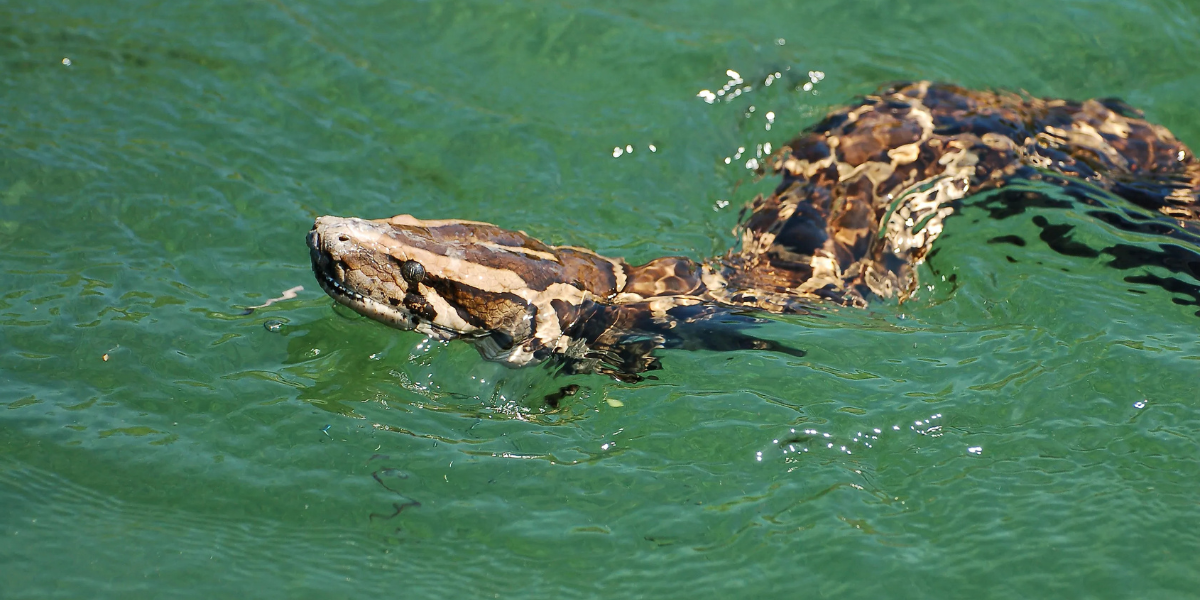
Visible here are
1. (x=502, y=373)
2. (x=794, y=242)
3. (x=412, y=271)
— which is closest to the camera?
(x=412, y=271)

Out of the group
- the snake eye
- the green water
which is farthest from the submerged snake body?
the green water

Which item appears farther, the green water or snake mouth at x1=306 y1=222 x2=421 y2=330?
snake mouth at x1=306 y1=222 x2=421 y2=330

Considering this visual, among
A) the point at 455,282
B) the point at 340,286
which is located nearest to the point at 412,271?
the point at 455,282

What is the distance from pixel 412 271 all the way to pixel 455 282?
7.6 inches

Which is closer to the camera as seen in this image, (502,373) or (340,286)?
(340,286)

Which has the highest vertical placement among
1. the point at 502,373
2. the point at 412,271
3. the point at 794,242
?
the point at 412,271

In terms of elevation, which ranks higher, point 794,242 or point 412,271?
point 412,271

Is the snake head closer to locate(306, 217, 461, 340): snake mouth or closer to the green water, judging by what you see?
locate(306, 217, 461, 340): snake mouth

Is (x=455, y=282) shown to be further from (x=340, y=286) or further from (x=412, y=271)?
(x=340, y=286)

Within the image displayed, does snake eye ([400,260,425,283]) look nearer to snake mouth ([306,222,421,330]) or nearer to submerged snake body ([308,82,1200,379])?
submerged snake body ([308,82,1200,379])

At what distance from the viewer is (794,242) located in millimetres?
5578

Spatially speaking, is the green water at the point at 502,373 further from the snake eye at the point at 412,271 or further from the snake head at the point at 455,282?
the snake eye at the point at 412,271

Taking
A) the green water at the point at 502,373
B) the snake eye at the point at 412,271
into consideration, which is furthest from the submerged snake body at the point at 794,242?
the green water at the point at 502,373

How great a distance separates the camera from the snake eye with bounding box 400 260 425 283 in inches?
178
